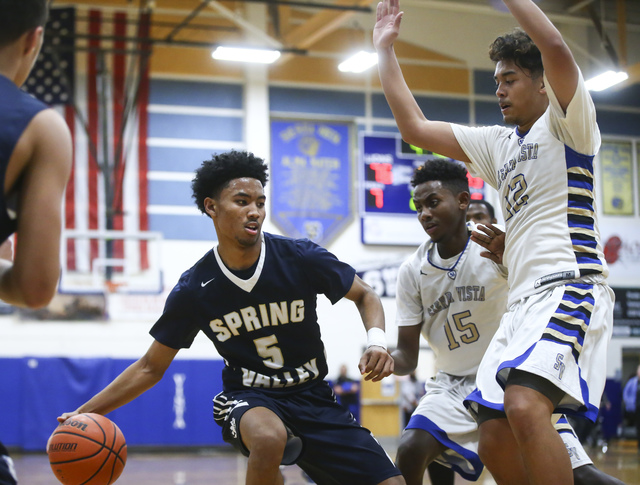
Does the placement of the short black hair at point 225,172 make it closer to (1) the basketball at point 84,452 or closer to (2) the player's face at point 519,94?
(1) the basketball at point 84,452

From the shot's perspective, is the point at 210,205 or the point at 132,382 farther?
the point at 210,205

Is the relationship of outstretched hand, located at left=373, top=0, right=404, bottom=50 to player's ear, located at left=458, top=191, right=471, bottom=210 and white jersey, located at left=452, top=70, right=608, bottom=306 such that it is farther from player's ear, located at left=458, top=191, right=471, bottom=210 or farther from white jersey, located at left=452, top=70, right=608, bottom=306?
player's ear, located at left=458, top=191, right=471, bottom=210

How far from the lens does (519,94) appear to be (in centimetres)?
348

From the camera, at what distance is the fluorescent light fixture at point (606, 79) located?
14.9 metres

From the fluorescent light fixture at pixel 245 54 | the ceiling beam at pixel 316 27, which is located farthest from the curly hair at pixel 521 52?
the ceiling beam at pixel 316 27

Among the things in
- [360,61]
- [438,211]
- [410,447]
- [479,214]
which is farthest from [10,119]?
[360,61]

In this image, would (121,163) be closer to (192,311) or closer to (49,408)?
(49,408)

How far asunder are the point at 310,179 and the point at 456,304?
482 inches

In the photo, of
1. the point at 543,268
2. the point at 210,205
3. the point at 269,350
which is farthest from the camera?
the point at 210,205

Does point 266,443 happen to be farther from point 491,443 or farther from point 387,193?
point 387,193

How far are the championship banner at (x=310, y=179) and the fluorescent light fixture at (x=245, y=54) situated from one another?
8.96 ft

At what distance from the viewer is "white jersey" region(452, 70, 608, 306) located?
3207 millimetres

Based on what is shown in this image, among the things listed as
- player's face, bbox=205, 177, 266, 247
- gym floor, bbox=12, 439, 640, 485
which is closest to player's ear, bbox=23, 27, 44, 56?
player's face, bbox=205, 177, 266, 247

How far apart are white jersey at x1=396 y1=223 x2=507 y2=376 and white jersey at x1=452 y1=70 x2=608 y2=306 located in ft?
3.98
